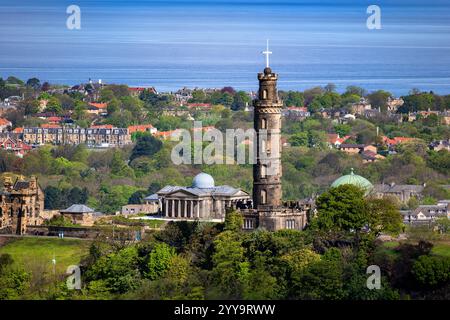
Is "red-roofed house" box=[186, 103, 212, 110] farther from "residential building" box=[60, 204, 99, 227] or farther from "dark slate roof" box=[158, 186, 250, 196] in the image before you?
"dark slate roof" box=[158, 186, 250, 196]

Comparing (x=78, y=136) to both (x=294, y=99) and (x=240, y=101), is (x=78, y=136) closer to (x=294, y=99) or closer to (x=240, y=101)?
(x=240, y=101)

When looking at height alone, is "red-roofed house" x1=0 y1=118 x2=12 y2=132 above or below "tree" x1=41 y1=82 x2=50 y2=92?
below

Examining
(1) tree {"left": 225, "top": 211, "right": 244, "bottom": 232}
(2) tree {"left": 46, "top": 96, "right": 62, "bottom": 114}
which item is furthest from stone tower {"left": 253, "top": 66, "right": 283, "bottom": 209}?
(2) tree {"left": 46, "top": 96, "right": 62, "bottom": 114}

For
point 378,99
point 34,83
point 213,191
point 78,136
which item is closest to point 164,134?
point 78,136

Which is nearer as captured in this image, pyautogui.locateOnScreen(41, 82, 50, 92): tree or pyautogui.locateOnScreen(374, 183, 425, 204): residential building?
pyautogui.locateOnScreen(374, 183, 425, 204): residential building

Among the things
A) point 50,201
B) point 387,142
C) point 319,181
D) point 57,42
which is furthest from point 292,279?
point 57,42

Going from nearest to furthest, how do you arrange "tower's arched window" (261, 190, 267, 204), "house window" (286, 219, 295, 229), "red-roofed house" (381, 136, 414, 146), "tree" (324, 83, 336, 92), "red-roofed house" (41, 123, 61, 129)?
1. "house window" (286, 219, 295, 229)
2. "tower's arched window" (261, 190, 267, 204)
3. "red-roofed house" (381, 136, 414, 146)
4. "red-roofed house" (41, 123, 61, 129)
5. "tree" (324, 83, 336, 92)

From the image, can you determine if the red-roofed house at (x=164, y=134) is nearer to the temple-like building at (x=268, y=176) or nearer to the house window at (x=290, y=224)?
the temple-like building at (x=268, y=176)
